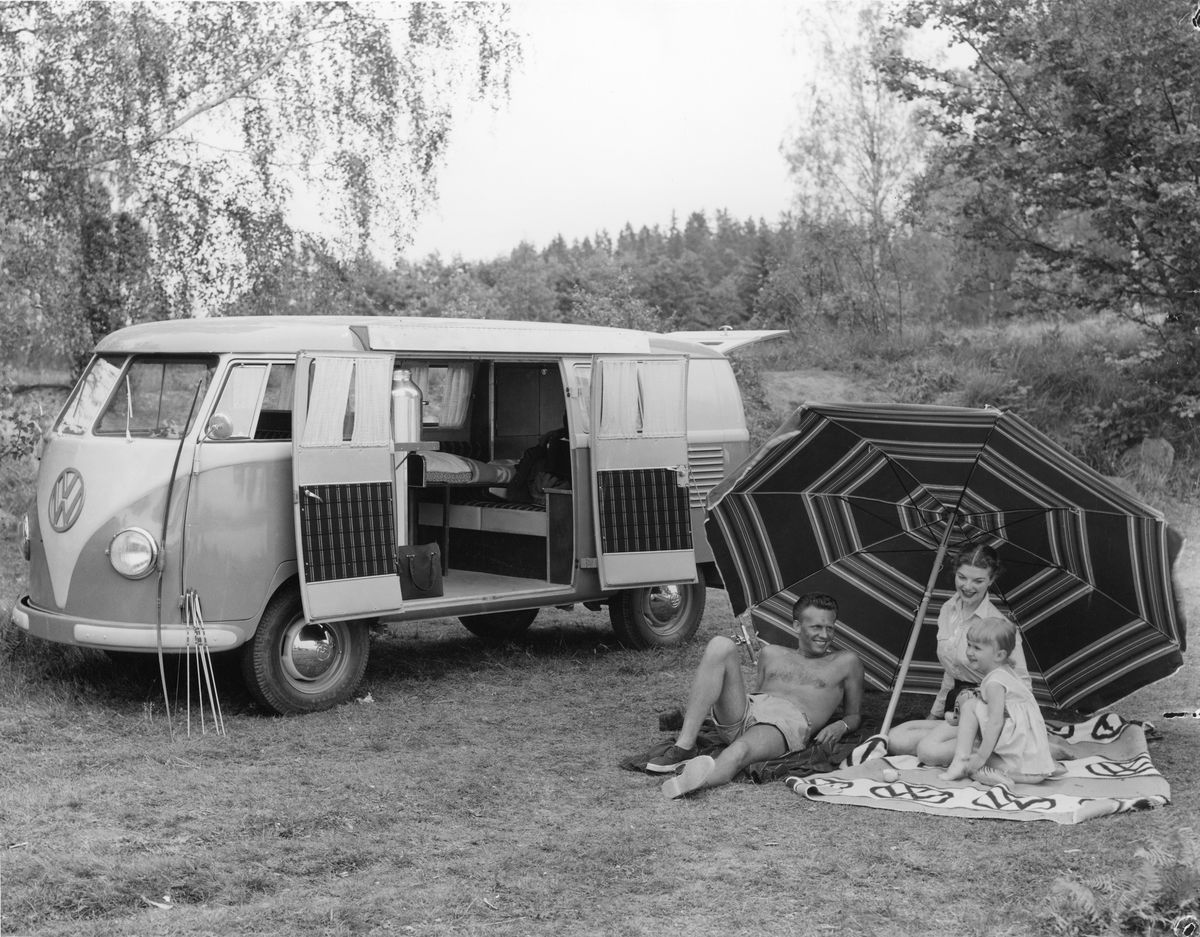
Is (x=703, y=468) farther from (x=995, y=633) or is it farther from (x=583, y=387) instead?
(x=995, y=633)

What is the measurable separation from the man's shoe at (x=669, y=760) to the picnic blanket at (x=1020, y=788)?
52cm

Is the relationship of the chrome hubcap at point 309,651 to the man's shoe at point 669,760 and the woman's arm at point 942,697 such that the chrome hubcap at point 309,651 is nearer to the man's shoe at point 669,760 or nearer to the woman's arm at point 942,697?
the man's shoe at point 669,760

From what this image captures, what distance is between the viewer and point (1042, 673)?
22.3 ft

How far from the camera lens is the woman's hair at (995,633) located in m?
6.11

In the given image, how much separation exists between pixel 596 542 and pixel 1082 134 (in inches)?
395

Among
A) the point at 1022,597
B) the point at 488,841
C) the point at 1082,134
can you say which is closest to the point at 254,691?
the point at 488,841

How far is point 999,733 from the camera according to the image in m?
6.02

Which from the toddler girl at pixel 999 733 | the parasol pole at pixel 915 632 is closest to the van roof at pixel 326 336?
the parasol pole at pixel 915 632

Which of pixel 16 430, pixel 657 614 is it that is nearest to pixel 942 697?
pixel 657 614

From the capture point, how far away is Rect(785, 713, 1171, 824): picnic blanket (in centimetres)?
564

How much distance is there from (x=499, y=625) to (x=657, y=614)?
3.93ft

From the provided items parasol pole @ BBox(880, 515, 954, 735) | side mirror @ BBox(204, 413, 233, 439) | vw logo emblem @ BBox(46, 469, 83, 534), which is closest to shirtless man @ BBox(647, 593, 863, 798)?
parasol pole @ BBox(880, 515, 954, 735)

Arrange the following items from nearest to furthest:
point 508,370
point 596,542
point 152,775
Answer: point 152,775
point 596,542
point 508,370

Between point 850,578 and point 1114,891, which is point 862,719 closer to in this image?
point 850,578
